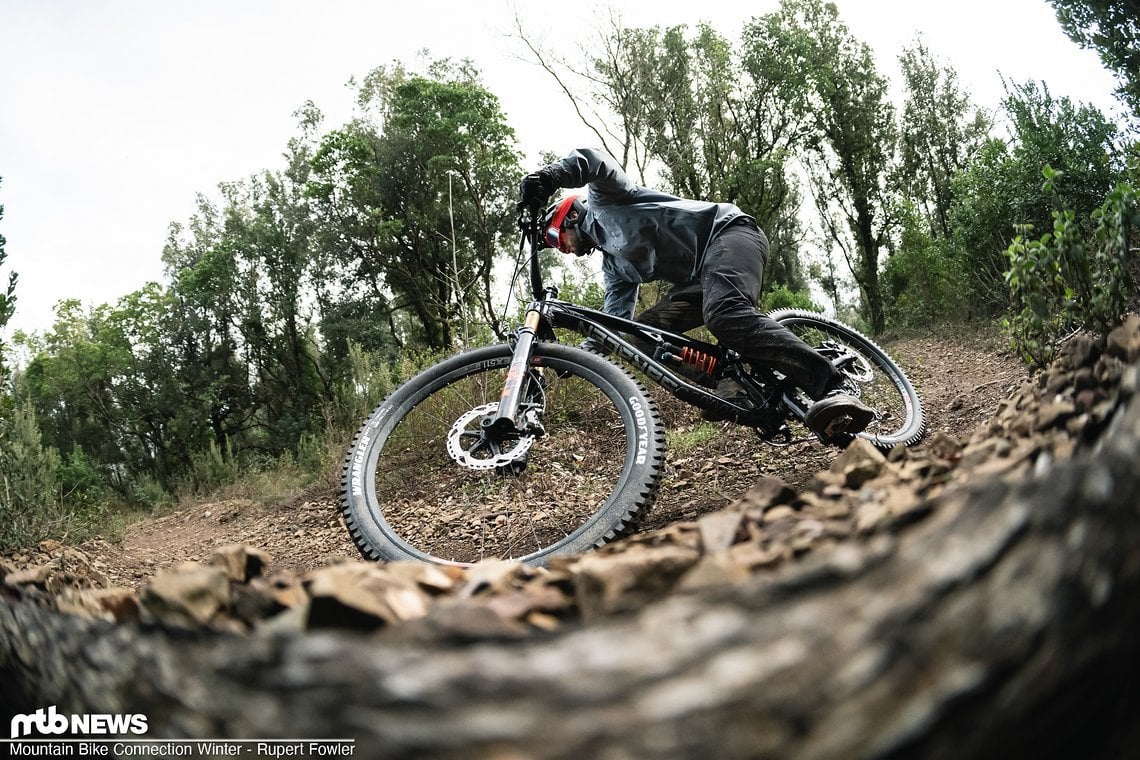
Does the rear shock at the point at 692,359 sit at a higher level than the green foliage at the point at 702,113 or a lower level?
lower

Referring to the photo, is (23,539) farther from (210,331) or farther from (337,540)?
(210,331)

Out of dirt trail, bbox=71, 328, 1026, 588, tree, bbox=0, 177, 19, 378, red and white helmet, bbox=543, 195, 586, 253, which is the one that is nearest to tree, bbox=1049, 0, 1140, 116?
dirt trail, bbox=71, 328, 1026, 588

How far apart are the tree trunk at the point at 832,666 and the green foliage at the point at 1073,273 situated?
145 centimetres

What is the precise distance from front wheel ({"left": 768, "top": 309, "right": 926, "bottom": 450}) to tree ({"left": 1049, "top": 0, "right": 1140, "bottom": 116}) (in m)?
1.56

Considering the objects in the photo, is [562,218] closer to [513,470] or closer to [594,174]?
[594,174]

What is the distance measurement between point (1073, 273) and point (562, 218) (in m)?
1.88

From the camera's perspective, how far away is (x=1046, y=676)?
0.41m

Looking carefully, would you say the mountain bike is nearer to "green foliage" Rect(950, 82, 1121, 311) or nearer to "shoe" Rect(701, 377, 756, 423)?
"shoe" Rect(701, 377, 756, 423)

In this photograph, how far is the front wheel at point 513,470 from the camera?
204 centimetres

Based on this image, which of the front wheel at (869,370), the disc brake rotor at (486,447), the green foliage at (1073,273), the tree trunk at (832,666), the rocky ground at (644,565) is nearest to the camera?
the tree trunk at (832,666)

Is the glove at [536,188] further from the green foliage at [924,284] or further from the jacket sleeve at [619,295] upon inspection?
the green foliage at [924,284]

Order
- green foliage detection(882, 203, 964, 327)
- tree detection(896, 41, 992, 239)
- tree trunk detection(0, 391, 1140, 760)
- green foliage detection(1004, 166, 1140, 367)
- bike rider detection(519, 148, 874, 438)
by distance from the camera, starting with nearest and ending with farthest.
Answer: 1. tree trunk detection(0, 391, 1140, 760)
2. green foliage detection(1004, 166, 1140, 367)
3. bike rider detection(519, 148, 874, 438)
4. green foliage detection(882, 203, 964, 327)
5. tree detection(896, 41, 992, 239)

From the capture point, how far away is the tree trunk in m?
0.39

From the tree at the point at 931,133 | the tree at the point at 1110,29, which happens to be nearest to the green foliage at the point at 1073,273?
the tree at the point at 1110,29
